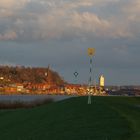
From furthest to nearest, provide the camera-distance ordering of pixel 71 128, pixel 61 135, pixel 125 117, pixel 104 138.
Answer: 1. pixel 125 117
2. pixel 71 128
3. pixel 61 135
4. pixel 104 138

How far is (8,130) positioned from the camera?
2595 centimetres

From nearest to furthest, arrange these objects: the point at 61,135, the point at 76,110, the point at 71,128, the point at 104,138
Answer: the point at 104,138 → the point at 61,135 → the point at 71,128 → the point at 76,110

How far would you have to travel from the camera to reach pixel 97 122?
72.8 ft

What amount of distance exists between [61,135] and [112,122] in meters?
2.83

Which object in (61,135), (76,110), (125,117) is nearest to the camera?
(61,135)

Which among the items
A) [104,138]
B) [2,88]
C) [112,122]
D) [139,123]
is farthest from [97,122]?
[2,88]

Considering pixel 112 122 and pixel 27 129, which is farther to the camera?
pixel 27 129

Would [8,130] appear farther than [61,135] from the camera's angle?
Yes

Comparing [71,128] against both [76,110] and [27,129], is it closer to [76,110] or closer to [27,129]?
→ [27,129]

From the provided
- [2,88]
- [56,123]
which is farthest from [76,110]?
[2,88]

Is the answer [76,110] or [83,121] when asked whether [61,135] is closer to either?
[83,121]

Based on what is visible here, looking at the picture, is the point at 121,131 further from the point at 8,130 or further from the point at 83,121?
the point at 8,130

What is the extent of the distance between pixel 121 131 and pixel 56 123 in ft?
20.1

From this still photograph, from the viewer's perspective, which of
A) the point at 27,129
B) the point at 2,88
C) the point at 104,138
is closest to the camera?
the point at 104,138
